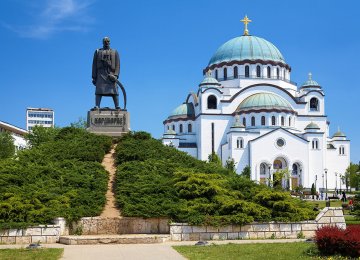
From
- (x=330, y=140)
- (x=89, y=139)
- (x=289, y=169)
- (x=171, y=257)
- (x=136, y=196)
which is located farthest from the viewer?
(x=330, y=140)

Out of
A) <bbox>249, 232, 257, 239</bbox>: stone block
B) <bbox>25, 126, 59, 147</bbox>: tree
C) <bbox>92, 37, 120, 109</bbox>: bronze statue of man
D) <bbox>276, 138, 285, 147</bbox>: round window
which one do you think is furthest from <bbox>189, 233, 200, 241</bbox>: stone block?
<bbox>276, 138, 285, 147</bbox>: round window

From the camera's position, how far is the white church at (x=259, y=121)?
7350 cm

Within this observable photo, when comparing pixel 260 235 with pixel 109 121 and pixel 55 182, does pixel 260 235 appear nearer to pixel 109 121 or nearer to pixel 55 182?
pixel 55 182

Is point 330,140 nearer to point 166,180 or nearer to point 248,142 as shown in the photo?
point 248,142

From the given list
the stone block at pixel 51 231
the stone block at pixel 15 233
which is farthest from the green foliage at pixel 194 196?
the stone block at pixel 15 233

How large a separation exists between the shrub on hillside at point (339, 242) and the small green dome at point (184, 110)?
2784 inches

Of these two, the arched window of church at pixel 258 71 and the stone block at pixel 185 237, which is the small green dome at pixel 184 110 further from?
the stone block at pixel 185 237

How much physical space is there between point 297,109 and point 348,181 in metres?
12.1

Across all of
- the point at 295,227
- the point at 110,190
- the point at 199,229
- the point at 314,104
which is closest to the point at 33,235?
the point at 110,190

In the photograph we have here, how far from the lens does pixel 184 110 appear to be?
85.0 metres

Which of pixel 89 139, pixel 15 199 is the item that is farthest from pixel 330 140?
pixel 15 199

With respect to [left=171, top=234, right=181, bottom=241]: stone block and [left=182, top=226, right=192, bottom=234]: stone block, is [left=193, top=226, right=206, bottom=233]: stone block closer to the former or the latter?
[left=182, top=226, right=192, bottom=234]: stone block

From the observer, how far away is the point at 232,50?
82.2m

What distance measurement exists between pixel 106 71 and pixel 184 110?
5875cm
